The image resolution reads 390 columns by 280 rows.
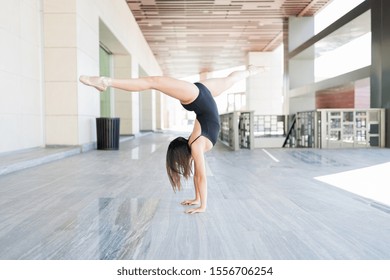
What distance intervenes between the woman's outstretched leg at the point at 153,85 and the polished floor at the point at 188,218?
0.91 m

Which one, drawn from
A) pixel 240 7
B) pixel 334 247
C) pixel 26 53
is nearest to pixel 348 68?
pixel 240 7

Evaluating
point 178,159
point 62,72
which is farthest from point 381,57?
point 178,159

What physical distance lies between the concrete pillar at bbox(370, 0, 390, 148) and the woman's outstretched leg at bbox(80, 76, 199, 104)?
27.3 ft

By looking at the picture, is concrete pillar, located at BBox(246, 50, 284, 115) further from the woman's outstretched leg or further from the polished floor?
the woman's outstretched leg

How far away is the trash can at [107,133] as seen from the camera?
8.69 m

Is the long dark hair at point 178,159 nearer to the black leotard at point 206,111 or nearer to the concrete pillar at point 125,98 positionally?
the black leotard at point 206,111

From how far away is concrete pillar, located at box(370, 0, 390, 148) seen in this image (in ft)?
31.1

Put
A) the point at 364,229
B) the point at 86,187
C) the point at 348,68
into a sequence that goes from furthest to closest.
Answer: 1. the point at 348,68
2. the point at 86,187
3. the point at 364,229

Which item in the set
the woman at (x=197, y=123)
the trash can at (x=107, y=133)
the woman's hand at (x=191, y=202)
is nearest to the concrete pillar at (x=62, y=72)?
the trash can at (x=107, y=133)

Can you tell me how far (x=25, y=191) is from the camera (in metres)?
3.82

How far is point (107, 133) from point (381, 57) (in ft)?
23.6

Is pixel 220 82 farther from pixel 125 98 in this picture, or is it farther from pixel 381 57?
pixel 125 98

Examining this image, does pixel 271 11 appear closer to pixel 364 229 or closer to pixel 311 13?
pixel 311 13

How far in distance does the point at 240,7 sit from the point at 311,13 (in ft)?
10.7
